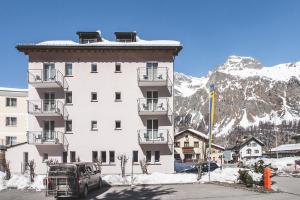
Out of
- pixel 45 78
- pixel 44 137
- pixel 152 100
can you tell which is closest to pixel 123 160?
pixel 152 100

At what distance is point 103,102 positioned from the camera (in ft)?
141

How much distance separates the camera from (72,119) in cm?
4281

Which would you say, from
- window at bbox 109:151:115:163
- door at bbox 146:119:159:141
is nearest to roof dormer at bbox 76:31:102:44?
door at bbox 146:119:159:141

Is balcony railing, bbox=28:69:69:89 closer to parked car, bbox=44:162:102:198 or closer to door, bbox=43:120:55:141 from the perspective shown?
door, bbox=43:120:55:141

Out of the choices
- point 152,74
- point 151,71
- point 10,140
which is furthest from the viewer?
point 10,140

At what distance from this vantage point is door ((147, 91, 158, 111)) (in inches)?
1668

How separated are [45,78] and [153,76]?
1109 cm

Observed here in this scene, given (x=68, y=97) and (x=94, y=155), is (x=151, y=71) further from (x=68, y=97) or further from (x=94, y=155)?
(x=94, y=155)

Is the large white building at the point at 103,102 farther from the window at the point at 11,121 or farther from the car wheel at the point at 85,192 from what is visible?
the window at the point at 11,121

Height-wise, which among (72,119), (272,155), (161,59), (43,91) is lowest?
(272,155)

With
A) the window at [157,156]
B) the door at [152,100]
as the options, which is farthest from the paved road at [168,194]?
the door at [152,100]

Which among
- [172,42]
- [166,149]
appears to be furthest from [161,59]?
[166,149]

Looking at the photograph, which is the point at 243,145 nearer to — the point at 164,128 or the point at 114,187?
the point at 164,128

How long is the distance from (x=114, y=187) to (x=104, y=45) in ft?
56.2
